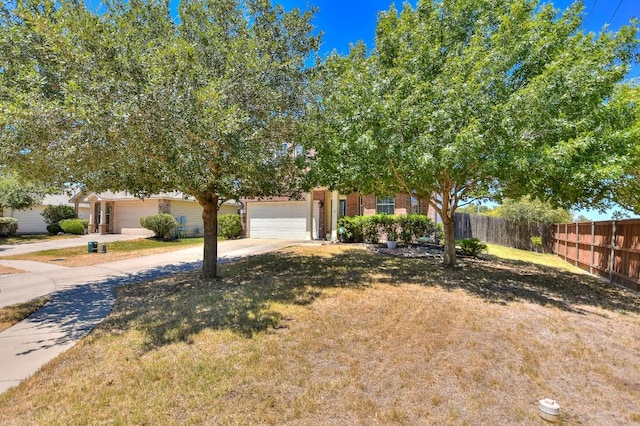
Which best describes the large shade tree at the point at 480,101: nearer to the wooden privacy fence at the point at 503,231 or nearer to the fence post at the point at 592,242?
the fence post at the point at 592,242

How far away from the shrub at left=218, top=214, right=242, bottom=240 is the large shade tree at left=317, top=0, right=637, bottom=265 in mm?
14274

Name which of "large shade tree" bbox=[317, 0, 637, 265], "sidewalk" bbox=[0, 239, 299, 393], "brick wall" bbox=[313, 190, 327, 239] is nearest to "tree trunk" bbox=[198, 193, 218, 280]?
"sidewalk" bbox=[0, 239, 299, 393]

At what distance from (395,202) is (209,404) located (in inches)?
630

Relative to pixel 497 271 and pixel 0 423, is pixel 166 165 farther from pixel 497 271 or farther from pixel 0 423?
pixel 497 271

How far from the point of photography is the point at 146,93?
5734mm

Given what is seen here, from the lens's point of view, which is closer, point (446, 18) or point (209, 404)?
point (209, 404)

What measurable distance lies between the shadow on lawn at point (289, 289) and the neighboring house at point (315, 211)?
6.39 m

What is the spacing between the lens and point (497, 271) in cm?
1128

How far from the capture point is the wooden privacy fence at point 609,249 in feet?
31.2

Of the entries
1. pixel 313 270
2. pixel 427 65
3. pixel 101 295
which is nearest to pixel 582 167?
pixel 427 65

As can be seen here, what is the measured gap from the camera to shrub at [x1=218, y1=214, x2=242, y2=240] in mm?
22656

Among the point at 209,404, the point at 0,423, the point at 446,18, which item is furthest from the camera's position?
the point at 446,18

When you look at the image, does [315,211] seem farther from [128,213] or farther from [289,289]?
[128,213]

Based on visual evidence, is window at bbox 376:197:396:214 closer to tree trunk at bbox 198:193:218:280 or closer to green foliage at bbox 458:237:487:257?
green foliage at bbox 458:237:487:257
